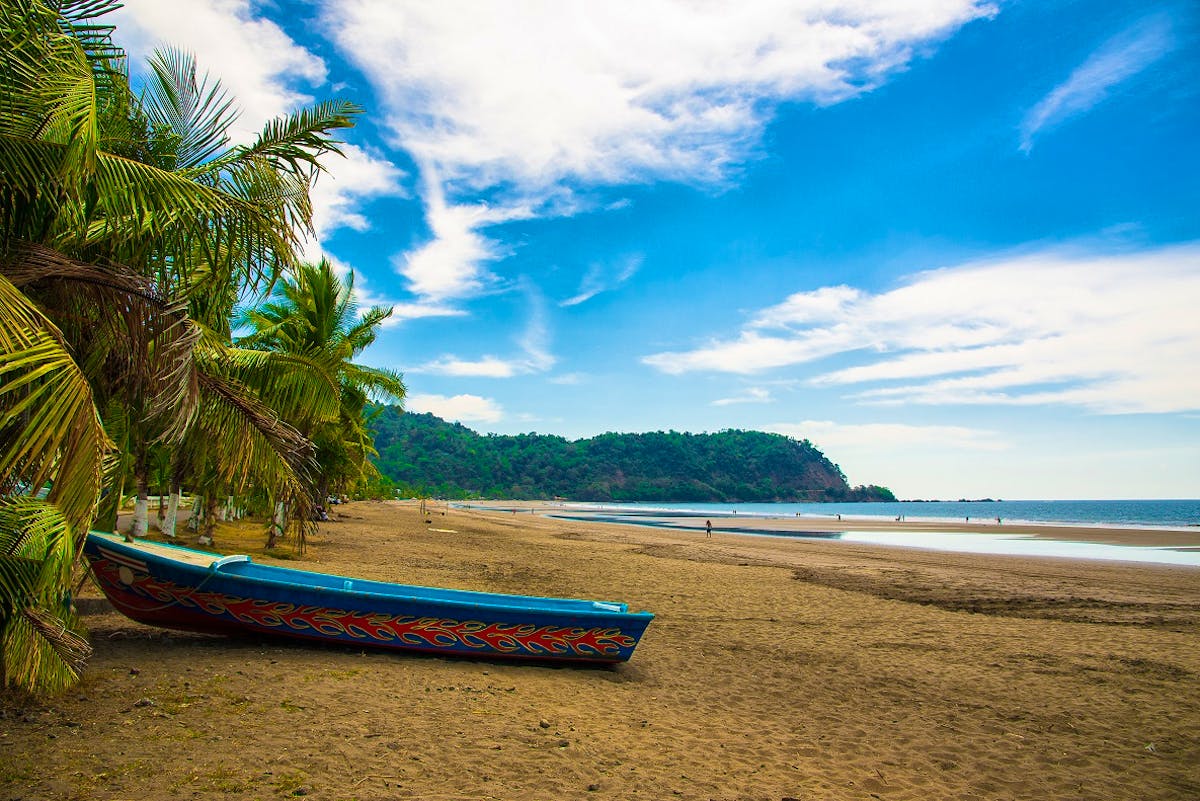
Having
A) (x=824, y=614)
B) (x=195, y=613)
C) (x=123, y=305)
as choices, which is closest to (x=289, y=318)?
(x=195, y=613)

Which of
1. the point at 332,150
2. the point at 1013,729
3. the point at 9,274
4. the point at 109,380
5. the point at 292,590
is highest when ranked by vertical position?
the point at 332,150

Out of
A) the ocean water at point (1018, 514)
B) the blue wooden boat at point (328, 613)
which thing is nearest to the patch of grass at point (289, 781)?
the blue wooden boat at point (328, 613)

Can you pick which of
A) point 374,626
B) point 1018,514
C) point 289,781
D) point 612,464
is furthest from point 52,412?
point 612,464

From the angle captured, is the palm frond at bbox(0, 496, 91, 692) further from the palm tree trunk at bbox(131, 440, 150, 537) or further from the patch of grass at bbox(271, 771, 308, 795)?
the palm tree trunk at bbox(131, 440, 150, 537)

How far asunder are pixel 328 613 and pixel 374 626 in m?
0.47

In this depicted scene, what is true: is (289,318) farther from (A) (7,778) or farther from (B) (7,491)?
(A) (7,778)

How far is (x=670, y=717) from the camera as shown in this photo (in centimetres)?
600

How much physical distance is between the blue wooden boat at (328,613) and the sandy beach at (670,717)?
0.23 meters

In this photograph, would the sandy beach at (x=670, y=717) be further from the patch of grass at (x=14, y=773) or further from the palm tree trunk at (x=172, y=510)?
the palm tree trunk at (x=172, y=510)

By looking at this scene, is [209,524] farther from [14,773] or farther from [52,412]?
[52,412]

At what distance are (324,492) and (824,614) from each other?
16.6 meters

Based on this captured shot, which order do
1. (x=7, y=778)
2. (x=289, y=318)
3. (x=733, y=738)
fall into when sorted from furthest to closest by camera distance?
(x=289, y=318)
(x=733, y=738)
(x=7, y=778)

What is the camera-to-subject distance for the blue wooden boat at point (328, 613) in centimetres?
647

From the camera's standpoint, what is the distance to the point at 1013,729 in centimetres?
611
